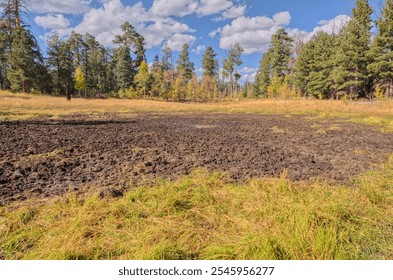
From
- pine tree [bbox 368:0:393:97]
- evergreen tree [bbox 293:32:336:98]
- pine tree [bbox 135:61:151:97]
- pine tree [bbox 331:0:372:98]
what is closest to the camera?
pine tree [bbox 368:0:393:97]

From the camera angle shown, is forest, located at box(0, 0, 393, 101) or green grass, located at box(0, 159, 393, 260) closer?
green grass, located at box(0, 159, 393, 260)

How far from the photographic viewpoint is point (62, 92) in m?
57.2

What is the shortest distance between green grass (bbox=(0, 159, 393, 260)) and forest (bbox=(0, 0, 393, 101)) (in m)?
28.7

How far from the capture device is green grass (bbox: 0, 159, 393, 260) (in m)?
2.54

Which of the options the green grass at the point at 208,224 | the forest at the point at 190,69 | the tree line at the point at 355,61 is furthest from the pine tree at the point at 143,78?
the green grass at the point at 208,224

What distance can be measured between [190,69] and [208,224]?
283 ft

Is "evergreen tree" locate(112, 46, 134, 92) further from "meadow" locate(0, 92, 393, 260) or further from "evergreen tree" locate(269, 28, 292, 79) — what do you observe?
"meadow" locate(0, 92, 393, 260)

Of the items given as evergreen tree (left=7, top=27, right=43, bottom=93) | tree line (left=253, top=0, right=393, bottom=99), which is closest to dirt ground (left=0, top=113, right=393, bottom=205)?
tree line (left=253, top=0, right=393, bottom=99)

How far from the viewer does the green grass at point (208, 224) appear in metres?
2.54

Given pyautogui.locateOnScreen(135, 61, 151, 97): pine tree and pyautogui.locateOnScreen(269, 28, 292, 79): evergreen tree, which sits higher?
pyautogui.locateOnScreen(269, 28, 292, 79): evergreen tree

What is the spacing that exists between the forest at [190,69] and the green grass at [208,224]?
94.0ft

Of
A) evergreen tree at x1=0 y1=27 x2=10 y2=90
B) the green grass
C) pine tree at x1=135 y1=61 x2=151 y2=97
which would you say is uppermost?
evergreen tree at x1=0 y1=27 x2=10 y2=90

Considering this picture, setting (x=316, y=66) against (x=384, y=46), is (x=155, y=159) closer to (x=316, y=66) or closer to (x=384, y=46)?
(x=384, y=46)
